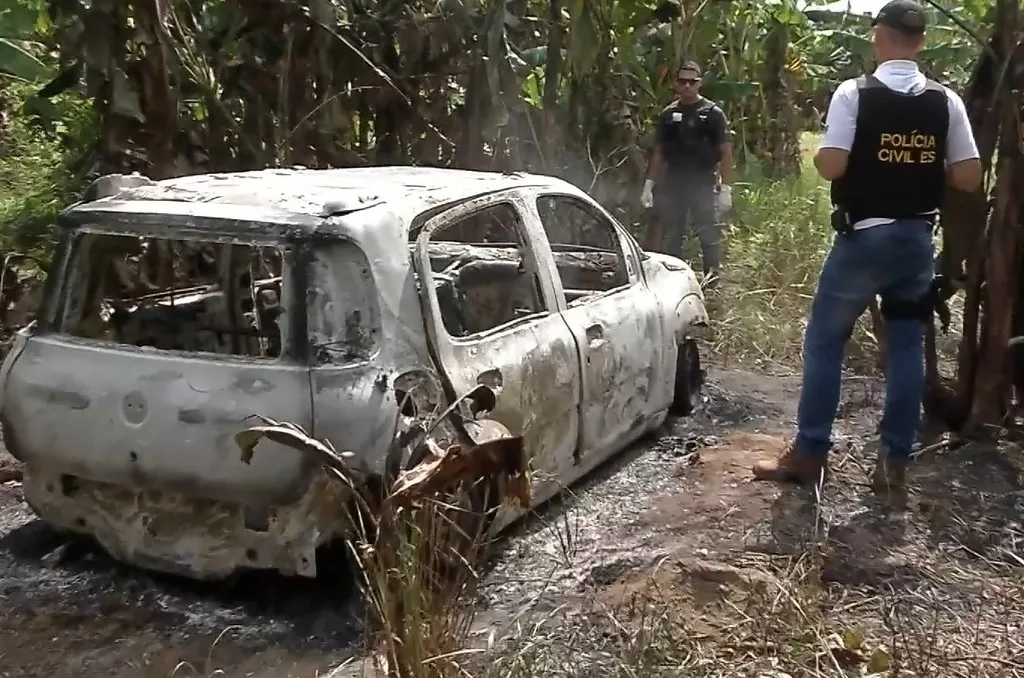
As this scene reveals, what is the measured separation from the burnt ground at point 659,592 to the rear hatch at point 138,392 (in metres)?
0.48

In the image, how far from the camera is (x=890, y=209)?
5016 mm

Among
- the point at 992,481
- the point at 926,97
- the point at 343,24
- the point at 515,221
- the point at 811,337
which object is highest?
the point at 343,24

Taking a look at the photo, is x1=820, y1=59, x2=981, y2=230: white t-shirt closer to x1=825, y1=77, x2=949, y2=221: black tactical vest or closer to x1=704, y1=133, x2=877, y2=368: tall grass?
x1=825, y1=77, x2=949, y2=221: black tactical vest

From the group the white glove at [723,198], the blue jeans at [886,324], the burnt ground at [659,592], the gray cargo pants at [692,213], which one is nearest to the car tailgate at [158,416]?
the burnt ground at [659,592]

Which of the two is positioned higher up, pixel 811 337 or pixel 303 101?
pixel 303 101

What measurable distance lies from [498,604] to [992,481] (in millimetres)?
2756

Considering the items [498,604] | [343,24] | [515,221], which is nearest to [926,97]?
[515,221]

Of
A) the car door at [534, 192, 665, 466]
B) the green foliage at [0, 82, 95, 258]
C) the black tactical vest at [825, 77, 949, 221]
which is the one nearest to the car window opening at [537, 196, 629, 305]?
the car door at [534, 192, 665, 466]

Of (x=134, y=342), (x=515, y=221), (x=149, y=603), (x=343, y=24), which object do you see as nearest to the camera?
(x=149, y=603)

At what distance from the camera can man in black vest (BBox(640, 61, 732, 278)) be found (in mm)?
9062

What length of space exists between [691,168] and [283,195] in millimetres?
5424

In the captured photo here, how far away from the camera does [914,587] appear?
432 cm

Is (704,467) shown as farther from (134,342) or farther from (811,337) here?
(134,342)

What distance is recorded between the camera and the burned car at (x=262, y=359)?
3.93 meters
